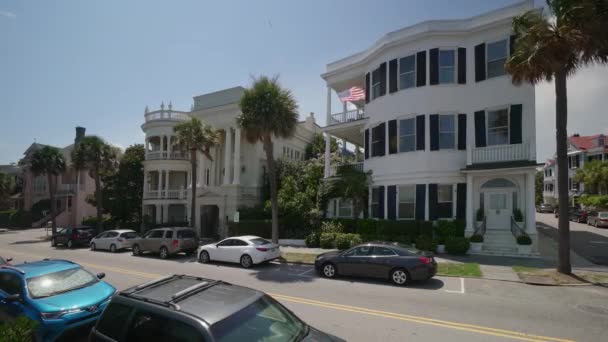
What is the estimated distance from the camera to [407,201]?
19750mm

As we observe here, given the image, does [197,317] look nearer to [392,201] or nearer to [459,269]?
[459,269]

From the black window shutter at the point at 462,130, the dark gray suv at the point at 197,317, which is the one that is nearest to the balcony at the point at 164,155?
the black window shutter at the point at 462,130

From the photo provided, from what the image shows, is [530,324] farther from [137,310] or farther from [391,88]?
[391,88]

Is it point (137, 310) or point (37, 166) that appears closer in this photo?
point (137, 310)

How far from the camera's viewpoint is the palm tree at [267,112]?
1770 cm

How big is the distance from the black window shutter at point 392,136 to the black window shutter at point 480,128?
14.6ft

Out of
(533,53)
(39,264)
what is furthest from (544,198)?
(39,264)

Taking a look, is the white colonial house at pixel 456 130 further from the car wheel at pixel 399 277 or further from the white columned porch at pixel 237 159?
the white columned porch at pixel 237 159

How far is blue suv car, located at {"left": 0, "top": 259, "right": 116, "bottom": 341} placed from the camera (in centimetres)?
596

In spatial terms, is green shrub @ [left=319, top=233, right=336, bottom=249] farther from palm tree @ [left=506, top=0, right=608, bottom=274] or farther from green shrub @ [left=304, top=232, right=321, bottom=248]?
palm tree @ [left=506, top=0, right=608, bottom=274]

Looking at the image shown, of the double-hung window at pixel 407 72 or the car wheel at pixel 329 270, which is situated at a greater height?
the double-hung window at pixel 407 72

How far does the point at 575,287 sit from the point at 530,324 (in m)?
5.49

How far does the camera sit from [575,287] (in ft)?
36.1

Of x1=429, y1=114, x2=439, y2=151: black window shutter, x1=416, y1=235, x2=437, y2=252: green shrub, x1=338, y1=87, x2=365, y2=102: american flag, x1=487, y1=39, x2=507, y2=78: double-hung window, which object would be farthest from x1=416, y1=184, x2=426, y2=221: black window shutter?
x1=338, y1=87, x2=365, y2=102: american flag
